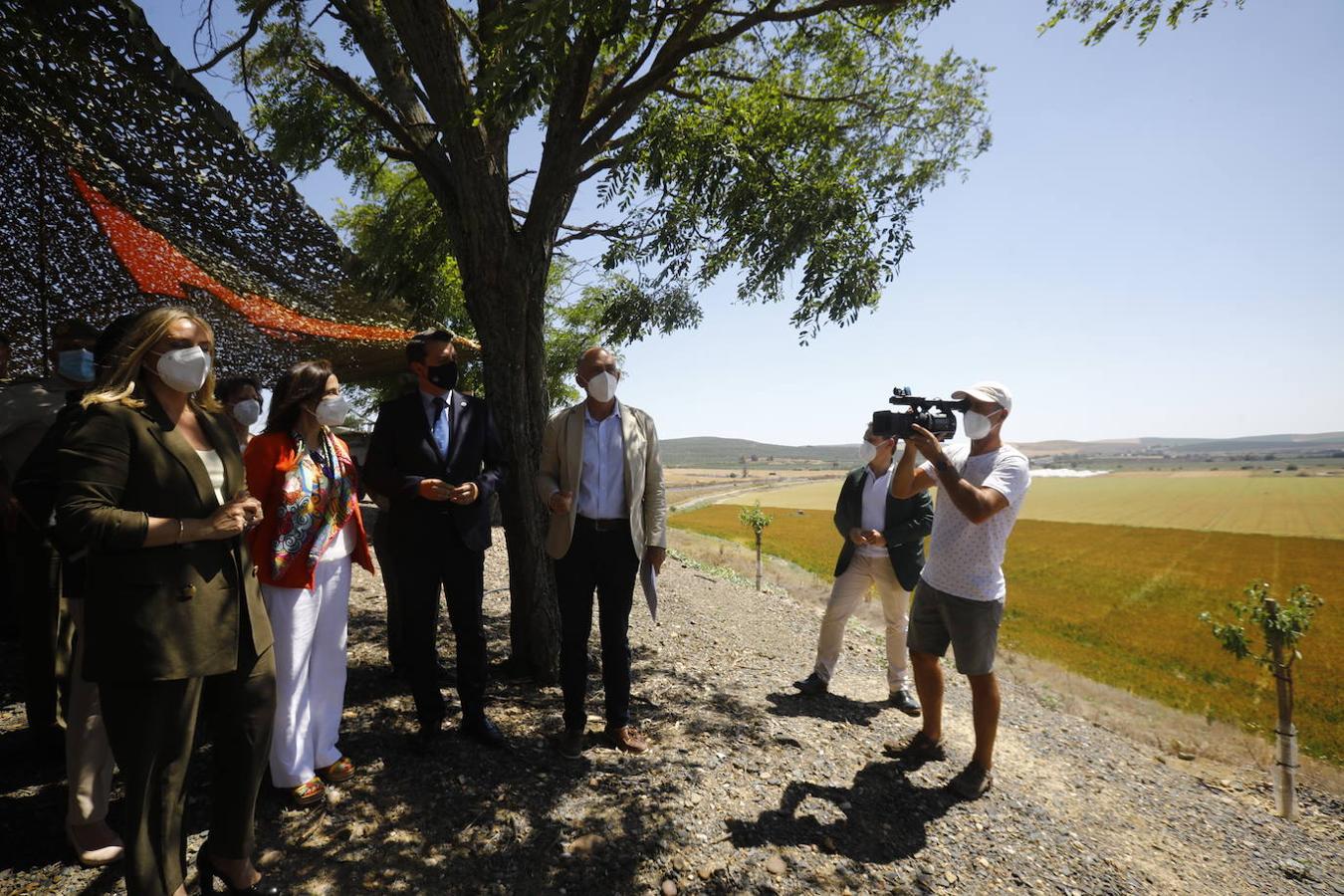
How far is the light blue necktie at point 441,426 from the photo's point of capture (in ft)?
10.8

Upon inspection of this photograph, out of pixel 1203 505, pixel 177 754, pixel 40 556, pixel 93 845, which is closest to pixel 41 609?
pixel 40 556

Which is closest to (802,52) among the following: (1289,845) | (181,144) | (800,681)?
(181,144)

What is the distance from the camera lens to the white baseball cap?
10.8 feet

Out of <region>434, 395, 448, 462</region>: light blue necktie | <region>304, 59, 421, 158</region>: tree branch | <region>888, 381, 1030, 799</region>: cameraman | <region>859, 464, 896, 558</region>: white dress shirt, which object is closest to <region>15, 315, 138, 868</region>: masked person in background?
<region>434, 395, 448, 462</region>: light blue necktie

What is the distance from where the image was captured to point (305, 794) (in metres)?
2.79

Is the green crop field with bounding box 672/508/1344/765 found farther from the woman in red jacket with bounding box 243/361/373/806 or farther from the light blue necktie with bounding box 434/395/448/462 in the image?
the woman in red jacket with bounding box 243/361/373/806

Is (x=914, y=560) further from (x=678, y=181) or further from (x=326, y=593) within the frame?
(x=326, y=593)

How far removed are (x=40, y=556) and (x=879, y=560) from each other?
523 cm

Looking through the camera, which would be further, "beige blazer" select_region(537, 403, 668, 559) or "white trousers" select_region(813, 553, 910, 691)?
"white trousers" select_region(813, 553, 910, 691)

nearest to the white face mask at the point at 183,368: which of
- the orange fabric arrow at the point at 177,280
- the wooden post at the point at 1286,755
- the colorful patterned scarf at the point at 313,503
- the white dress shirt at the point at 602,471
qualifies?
the colorful patterned scarf at the point at 313,503

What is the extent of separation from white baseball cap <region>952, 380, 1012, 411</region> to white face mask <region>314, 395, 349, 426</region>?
3191 mm

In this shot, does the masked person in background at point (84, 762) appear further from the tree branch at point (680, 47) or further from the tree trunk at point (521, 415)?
the tree branch at point (680, 47)

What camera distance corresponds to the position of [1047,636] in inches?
821

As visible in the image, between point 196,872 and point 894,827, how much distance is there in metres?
3.18
